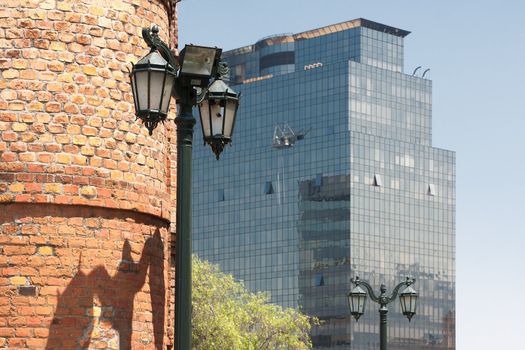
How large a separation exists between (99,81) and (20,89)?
978 mm

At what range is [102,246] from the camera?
15047 millimetres

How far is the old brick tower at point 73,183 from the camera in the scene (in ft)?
48.1

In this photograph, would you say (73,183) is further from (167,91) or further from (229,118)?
(167,91)

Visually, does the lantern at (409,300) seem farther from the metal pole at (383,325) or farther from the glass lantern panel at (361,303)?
the glass lantern panel at (361,303)

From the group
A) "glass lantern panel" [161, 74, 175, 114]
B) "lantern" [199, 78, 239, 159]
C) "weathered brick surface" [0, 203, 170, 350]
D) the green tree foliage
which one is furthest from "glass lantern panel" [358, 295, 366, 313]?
the green tree foliage

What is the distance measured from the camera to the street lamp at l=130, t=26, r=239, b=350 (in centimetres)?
1251

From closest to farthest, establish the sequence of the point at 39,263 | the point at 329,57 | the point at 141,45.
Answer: the point at 39,263
the point at 141,45
the point at 329,57

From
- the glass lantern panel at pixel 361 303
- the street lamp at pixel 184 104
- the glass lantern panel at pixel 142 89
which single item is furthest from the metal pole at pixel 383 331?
the glass lantern panel at pixel 142 89

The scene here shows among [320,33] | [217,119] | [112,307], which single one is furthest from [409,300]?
[320,33]

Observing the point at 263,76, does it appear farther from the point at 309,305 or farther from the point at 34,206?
the point at 34,206

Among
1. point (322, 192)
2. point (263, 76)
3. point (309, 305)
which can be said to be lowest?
point (309, 305)

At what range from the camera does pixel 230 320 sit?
63.2m

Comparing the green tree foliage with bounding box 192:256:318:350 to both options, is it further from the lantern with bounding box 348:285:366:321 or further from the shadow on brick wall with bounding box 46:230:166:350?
the shadow on brick wall with bounding box 46:230:166:350

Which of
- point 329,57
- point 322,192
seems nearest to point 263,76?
point 329,57
